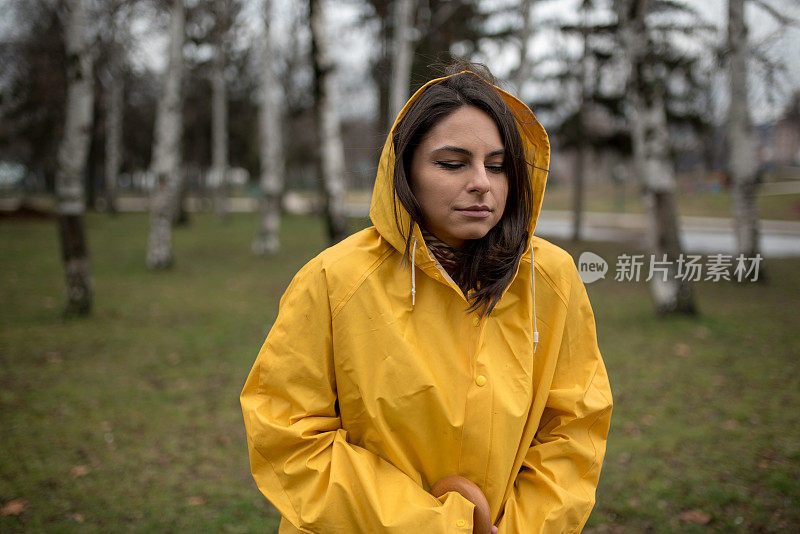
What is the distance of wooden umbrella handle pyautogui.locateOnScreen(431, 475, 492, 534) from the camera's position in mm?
1494

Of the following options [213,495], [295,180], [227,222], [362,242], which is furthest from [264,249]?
[295,180]

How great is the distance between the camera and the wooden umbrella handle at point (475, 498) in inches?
58.8

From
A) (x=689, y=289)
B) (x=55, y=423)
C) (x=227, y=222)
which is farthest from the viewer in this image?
(x=227, y=222)

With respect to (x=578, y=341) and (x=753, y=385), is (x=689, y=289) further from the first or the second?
(x=578, y=341)

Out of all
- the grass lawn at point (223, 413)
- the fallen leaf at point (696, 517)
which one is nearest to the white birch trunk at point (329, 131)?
the grass lawn at point (223, 413)

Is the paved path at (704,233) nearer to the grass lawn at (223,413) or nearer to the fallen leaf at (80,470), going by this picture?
the grass lawn at (223,413)

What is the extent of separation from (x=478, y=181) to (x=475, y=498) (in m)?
0.85

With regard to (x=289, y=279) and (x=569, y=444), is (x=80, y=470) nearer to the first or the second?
(x=569, y=444)

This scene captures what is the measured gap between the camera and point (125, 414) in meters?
4.89

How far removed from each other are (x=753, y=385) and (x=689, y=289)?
265 centimetres

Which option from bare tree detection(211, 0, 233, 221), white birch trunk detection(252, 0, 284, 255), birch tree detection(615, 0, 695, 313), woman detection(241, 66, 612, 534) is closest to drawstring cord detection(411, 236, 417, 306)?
woman detection(241, 66, 612, 534)

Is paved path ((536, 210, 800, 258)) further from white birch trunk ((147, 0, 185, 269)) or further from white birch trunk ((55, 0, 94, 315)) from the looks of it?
white birch trunk ((55, 0, 94, 315))

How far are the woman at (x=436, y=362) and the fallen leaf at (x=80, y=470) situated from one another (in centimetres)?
302

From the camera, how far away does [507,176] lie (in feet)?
5.50
